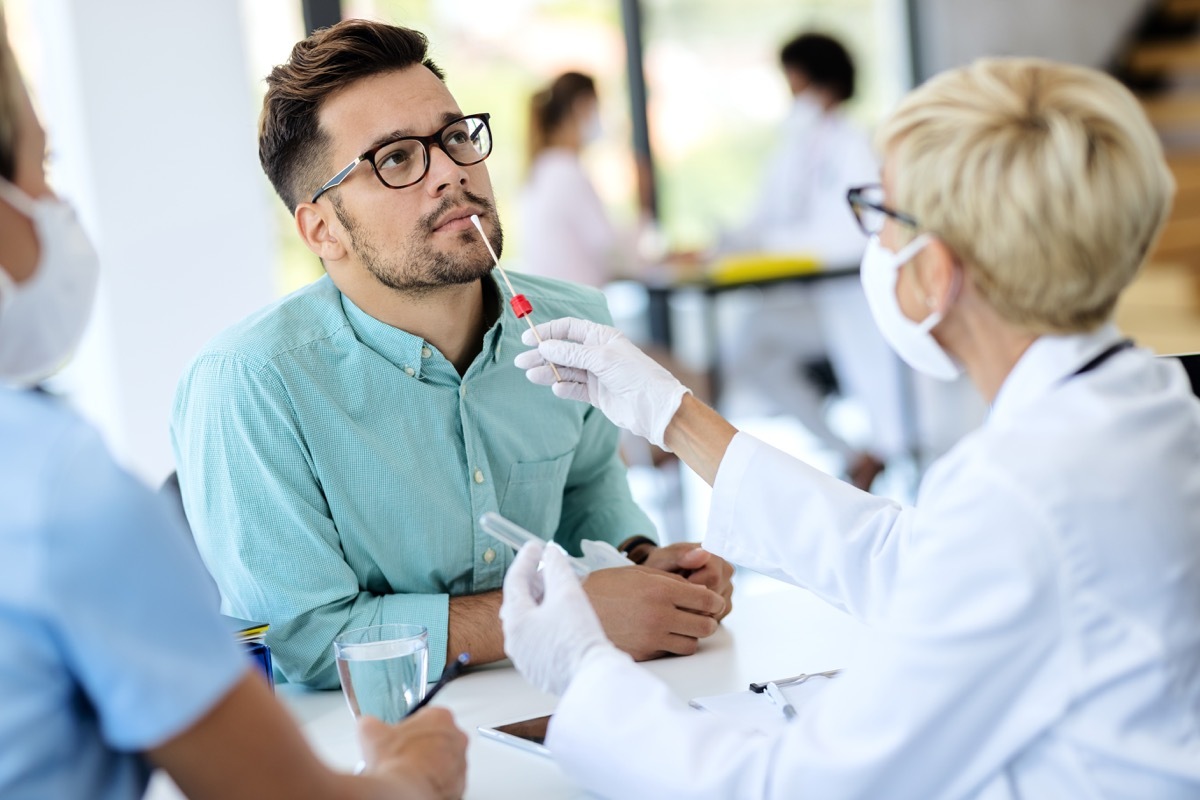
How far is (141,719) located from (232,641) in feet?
0.25

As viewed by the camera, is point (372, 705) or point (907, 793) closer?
point (907, 793)

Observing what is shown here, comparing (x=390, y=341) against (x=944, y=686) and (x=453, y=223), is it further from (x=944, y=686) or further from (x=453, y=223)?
(x=944, y=686)

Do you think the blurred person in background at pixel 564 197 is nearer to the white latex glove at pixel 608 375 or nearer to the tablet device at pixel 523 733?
the white latex glove at pixel 608 375

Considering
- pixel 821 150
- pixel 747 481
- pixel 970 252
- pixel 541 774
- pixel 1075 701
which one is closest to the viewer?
pixel 1075 701

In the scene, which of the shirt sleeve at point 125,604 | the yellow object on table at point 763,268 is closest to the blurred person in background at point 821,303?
the yellow object on table at point 763,268

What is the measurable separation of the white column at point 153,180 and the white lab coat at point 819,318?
2.11m

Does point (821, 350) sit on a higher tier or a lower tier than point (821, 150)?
lower

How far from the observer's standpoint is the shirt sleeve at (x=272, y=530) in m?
1.47

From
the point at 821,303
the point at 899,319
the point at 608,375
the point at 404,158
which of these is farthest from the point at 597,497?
the point at 821,303

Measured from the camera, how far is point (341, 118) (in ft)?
5.75

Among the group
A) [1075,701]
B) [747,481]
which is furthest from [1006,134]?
[747,481]

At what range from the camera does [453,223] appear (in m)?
1.73

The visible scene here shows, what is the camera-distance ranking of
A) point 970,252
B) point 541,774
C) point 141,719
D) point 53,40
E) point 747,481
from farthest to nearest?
point 53,40 < point 747,481 < point 541,774 < point 970,252 < point 141,719

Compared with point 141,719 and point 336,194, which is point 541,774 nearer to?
point 141,719
